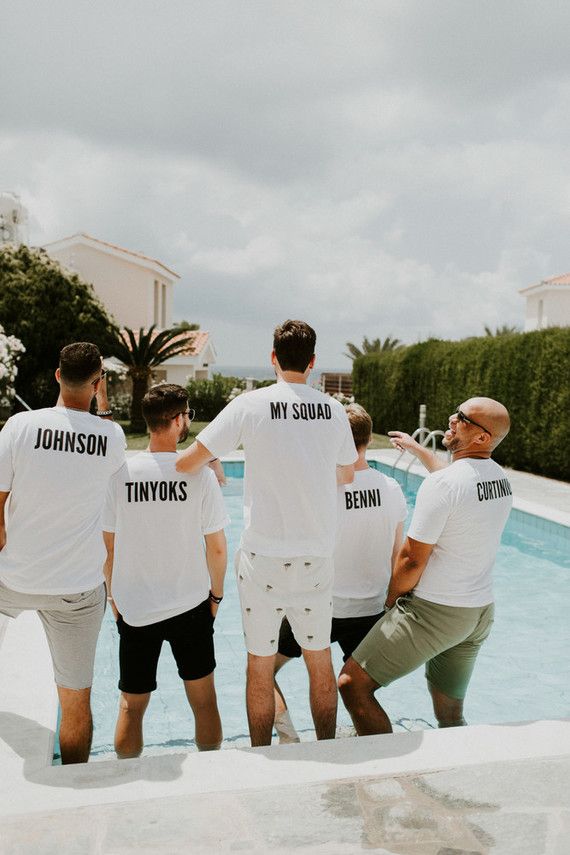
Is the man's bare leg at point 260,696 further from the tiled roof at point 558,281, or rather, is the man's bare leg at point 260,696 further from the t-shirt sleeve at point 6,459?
the tiled roof at point 558,281

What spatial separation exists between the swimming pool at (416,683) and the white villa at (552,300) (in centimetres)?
3335

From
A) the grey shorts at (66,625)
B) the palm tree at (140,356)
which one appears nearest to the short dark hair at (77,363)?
the grey shorts at (66,625)

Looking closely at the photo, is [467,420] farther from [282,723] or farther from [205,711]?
[282,723]

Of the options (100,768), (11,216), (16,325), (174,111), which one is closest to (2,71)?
(174,111)

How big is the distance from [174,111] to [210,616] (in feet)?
35.9

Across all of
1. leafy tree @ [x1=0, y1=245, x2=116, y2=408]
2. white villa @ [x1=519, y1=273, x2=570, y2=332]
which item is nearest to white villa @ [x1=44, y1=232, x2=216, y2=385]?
leafy tree @ [x1=0, y1=245, x2=116, y2=408]

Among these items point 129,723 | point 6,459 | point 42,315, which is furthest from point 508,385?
point 42,315

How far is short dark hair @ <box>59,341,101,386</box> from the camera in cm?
288

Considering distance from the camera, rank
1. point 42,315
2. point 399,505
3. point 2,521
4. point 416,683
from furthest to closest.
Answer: point 42,315 < point 416,683 < point 399,505 < point 2,521

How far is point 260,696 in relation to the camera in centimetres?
317

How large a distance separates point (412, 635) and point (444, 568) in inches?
13.9

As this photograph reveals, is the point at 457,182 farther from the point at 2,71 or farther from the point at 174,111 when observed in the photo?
the point at 2,71

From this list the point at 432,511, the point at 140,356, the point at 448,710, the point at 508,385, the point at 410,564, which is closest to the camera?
the point at 432,511

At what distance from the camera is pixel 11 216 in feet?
106
